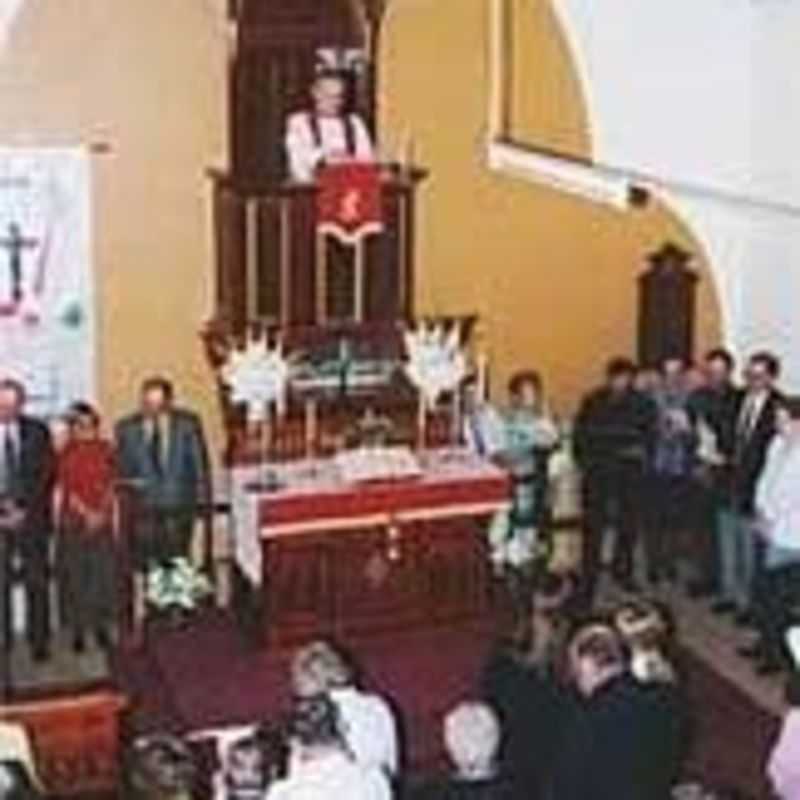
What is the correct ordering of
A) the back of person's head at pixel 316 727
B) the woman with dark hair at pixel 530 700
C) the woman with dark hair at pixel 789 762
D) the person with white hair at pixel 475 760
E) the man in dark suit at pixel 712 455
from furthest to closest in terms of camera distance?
the man in dark suit at pixel 712 455 < the woman with dark hair at pixel 789 762 < the woman with dark hair at pixel 530 700 < the person with white hair at pixel 475 760 < the back of person's head at pixel 316 727

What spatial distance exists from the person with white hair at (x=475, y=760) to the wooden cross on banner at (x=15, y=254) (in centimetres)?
534

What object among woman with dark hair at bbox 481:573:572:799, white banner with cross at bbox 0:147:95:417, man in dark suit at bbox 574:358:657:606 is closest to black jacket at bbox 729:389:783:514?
man in dark suit at bbox 574:358:657:606

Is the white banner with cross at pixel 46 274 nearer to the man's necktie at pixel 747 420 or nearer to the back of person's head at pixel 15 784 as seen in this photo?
the man's necktie at pixel 747 420

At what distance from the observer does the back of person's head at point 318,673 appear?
7.86 m

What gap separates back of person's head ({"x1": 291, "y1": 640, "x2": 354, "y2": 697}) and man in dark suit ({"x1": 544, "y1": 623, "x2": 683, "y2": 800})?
0.81m

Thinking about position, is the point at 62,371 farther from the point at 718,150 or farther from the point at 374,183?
the point at 718,150

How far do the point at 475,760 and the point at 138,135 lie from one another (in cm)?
572

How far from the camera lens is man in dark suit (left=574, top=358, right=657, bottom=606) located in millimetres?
12602

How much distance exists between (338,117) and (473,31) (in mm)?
1072

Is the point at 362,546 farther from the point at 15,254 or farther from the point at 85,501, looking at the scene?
the point at 15,254

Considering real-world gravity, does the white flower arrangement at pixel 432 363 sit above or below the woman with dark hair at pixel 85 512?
above

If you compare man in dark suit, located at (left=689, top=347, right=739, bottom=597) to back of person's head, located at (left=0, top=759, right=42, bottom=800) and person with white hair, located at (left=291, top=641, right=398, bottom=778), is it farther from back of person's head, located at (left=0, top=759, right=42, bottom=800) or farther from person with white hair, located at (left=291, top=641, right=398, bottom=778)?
back of person's head, located at (left=0, top=759, right=42, bottom=800)

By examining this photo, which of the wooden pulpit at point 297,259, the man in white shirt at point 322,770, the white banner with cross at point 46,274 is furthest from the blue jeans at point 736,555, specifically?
the man in white shirt at point 322,770

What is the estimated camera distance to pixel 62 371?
12.3 meters
